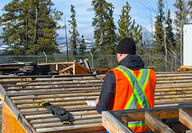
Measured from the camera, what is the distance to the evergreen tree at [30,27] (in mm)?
38906

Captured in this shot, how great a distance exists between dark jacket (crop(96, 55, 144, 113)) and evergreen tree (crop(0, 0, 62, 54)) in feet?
117

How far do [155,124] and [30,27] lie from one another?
38227mm

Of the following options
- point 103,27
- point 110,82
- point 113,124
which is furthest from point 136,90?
point 103,27

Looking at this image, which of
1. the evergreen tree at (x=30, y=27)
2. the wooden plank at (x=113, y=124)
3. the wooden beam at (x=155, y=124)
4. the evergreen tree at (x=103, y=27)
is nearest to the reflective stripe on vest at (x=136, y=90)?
the wooden beam at (x=155, y=124)

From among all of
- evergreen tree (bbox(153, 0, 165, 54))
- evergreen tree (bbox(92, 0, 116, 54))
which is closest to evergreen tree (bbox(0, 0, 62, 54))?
evergreen tree (bbox(92, 0, 116, 54))

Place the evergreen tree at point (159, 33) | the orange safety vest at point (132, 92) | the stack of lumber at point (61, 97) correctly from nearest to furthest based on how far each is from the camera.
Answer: the orange safety vest at point (132, 92), the stack of lumber at point (61, 97), the evergreen tree at point (159, 33)

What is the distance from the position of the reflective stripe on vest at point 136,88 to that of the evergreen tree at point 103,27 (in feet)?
130

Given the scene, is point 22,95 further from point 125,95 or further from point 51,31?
point 51,31

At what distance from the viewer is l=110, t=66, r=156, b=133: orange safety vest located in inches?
142

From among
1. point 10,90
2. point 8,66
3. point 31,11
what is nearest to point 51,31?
point 31,11

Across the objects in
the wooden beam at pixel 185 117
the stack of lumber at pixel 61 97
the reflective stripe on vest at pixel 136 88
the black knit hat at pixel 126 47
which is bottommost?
the stack of lumber at pixel 61 97

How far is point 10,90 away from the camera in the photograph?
23.9 ft

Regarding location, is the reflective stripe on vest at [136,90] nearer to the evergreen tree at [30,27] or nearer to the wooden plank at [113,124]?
the wooden plank at [113,124]

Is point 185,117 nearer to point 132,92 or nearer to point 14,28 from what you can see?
point 132,92
